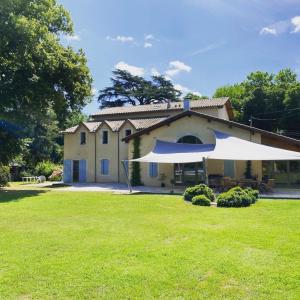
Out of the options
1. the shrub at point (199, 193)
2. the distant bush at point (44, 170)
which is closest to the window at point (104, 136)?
the distant bush at point (44, 170)

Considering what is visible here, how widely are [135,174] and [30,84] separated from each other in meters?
9.38

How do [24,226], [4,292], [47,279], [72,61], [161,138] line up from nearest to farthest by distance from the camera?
[4,292]
[47,279]
[24,226]
[72,61]
[161,138]

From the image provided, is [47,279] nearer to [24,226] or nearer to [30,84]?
[24,226]

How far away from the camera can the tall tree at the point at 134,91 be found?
54500 mm

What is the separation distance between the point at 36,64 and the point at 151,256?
17.5 m

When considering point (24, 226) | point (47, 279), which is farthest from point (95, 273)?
point (24, 226)

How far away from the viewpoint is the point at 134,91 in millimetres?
54969

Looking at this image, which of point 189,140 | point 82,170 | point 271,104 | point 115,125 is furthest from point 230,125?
point 271,104

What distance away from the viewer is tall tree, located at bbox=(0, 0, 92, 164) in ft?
64.3

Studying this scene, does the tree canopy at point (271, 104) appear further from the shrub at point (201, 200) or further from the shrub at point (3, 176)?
the shrub at point (201, 200)

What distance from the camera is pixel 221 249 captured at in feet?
22.4

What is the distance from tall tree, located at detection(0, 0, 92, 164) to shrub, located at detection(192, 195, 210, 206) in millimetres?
11870

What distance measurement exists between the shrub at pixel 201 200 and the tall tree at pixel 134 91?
133 feet

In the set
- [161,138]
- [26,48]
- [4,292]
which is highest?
[26,48]
